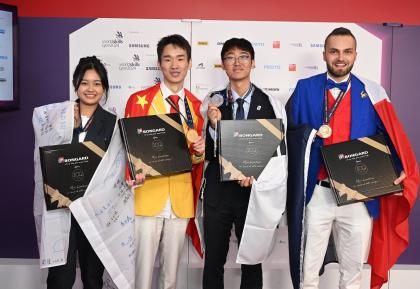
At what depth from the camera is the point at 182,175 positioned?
8.63 ft

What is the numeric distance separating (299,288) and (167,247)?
82cm

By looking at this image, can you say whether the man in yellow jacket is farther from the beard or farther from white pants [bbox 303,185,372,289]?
the beard

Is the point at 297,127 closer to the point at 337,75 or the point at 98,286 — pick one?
the point at 337,75

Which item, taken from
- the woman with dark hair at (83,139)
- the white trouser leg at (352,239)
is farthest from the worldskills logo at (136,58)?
Answer: the white trouser leg at (352,239)

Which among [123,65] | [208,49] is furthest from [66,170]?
[208,49]

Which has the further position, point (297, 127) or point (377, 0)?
point (377, 0)

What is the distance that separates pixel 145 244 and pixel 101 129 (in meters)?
0.73

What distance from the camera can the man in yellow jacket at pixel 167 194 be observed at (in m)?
2.59

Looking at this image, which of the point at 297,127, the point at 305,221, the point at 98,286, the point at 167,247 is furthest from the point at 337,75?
the point at 98,286

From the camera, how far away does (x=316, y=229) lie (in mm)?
2555

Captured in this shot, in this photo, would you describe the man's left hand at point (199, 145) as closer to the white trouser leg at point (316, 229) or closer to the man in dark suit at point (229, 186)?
the man in dark suit at point (229, 186)

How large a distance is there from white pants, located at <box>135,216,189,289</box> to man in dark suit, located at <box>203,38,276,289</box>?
0.18m

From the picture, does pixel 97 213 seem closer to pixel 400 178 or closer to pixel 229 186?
pixel 229 186

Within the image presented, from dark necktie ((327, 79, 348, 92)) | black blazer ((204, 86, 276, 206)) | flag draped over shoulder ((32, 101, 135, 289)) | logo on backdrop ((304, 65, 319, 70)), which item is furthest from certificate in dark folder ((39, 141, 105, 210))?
logo on backdrop ((304, 65, 319, 70))
